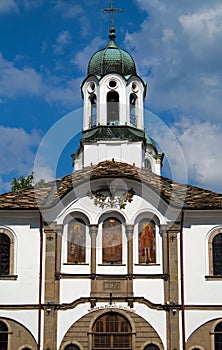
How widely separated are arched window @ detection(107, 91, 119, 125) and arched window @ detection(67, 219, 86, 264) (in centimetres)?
987

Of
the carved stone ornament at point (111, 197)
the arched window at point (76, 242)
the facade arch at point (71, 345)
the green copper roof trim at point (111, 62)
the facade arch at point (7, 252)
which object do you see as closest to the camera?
the facade arch at point (71, 345)

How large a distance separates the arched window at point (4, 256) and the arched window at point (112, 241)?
13.2 feet

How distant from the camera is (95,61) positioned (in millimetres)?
38406

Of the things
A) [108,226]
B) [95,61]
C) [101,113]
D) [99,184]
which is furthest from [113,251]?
[95,61]

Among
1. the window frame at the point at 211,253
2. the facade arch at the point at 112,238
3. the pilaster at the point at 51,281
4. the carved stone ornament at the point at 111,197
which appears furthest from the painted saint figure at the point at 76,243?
the window frame at the point at 211,253

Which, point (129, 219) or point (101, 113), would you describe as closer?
point (129, 219)

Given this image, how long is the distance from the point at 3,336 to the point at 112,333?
4.43 m

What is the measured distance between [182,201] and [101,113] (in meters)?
10.1

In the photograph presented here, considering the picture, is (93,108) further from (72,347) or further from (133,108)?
(72,347)

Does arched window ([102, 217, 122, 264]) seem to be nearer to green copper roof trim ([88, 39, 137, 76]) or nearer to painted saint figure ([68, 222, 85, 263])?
painted saint figure ([68, 222, 85, 263])

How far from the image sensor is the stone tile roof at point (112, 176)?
1067 inches

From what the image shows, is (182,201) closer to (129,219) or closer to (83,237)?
(129,219)

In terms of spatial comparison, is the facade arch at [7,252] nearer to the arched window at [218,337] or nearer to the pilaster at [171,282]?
the pilaster at [171,282]

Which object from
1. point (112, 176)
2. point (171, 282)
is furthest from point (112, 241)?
point (171, 282)
